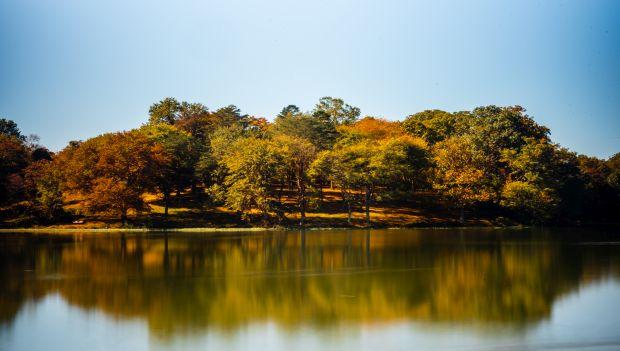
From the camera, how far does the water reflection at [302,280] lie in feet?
65.6

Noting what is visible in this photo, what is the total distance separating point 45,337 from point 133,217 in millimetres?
54151

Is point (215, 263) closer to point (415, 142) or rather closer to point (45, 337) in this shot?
point (45, 337)

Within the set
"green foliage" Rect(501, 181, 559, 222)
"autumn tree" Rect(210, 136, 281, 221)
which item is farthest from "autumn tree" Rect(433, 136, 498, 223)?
"autumn tree" Rect(210, 136, 281, 221)

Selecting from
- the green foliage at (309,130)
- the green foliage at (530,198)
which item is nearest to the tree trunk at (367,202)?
the green foliage at (309,130)

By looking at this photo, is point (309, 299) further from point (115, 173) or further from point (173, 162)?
point (173, 162)

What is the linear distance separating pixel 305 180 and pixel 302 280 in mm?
46247

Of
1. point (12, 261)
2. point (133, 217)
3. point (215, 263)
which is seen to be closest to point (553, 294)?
point (215, 263)

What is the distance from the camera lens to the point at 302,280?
2723 centimetres

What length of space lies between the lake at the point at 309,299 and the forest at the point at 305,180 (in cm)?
2762

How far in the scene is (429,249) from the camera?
41.9m

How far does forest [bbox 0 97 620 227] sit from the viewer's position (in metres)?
67.8

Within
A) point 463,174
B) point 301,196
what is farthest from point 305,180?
point 463,174

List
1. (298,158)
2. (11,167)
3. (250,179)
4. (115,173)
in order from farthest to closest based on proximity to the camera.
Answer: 1. (11,167)
2. (298,158)
3. (250,179)
4. (115,173)

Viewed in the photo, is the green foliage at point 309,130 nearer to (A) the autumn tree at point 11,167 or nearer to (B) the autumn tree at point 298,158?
(B) the autumn tree at point 298,158
